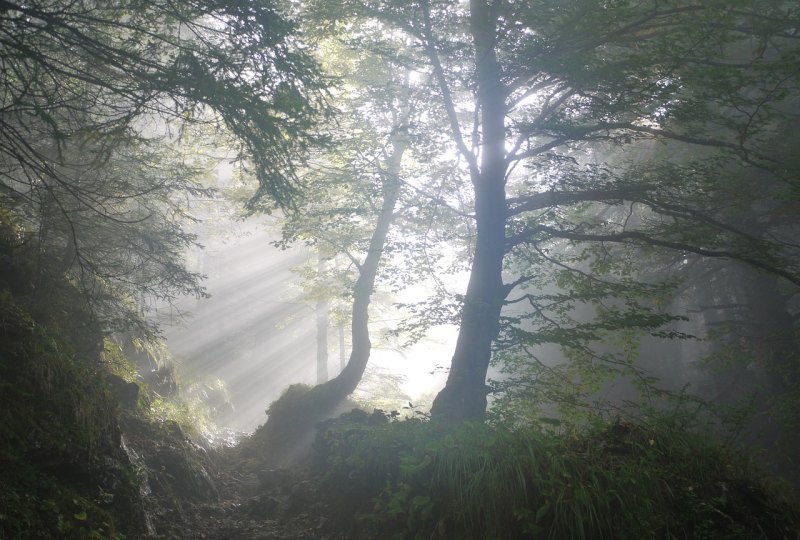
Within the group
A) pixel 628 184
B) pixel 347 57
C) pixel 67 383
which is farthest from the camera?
pixel 347 57

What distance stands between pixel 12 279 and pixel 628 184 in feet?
32.1

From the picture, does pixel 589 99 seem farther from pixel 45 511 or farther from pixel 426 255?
pixel 45 511

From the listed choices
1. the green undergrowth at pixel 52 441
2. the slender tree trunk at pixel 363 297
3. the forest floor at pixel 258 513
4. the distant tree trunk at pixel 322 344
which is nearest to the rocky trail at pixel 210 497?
the forest floor at pixel 258 513

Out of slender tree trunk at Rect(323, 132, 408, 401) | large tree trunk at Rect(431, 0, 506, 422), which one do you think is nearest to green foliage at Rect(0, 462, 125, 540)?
large tree trunk at Rect(431, 0, 506, 422)

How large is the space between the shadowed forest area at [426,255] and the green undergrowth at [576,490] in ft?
0.09

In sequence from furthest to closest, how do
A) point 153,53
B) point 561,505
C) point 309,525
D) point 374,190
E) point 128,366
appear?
point 128,366 < point 374,190 < point 309,525 < point 153,53 < point 561,505

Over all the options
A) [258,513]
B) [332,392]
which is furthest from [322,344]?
[258,513]

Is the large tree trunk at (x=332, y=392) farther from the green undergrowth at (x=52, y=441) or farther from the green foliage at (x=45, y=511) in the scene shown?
the green foliage at (x=45, y=511)

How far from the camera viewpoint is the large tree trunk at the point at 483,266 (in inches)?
294

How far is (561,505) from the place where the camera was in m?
4.18

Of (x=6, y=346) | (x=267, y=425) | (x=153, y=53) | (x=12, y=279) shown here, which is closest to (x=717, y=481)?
(x=153, y=53)

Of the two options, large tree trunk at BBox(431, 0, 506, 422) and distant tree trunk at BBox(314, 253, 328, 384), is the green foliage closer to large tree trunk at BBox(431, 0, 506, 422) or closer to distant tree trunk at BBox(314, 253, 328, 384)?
large tree trunk at BBox(431, 0, 506, 422)

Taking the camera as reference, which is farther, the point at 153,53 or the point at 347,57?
the point at 347,57

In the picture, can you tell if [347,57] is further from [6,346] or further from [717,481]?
[717,481]
